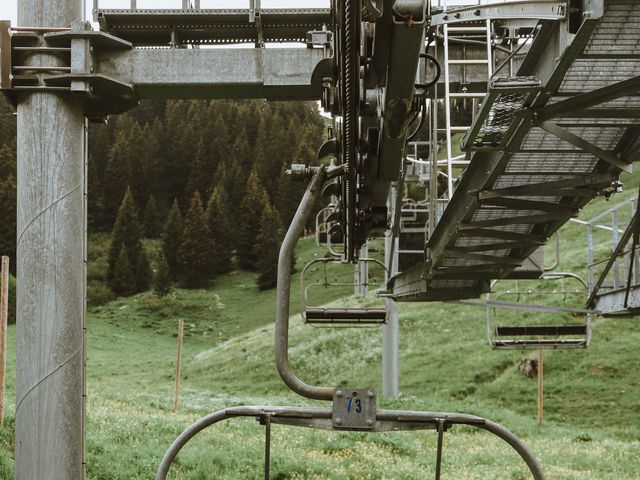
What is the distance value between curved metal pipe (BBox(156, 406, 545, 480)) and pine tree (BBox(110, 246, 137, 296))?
77.6m

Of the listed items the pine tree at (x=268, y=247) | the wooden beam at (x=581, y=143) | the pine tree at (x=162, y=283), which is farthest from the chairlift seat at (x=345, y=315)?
the pine tree at (x=162, y=283)

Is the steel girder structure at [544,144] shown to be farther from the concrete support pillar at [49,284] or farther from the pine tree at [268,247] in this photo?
the pine tree at [268,247]

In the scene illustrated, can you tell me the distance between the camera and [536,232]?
958cm

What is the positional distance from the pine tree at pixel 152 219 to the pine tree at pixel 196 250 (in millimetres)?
12498

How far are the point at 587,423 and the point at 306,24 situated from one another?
13.8m

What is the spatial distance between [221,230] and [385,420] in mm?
85056

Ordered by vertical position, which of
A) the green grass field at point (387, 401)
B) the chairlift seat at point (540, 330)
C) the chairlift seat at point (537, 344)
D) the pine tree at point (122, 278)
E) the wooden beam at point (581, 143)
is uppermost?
the wooden beam at point (581, 143)

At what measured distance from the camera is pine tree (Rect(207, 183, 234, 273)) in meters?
85.8

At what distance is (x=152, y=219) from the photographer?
331 feet

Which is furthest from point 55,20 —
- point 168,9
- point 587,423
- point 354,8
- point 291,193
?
point 291,193

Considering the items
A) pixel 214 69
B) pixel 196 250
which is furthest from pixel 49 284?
pixel 196 250

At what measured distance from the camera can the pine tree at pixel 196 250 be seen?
8319cm

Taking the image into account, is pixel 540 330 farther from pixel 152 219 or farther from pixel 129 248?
pixel 152 219

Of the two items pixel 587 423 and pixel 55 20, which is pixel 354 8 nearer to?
pixel 55 20
